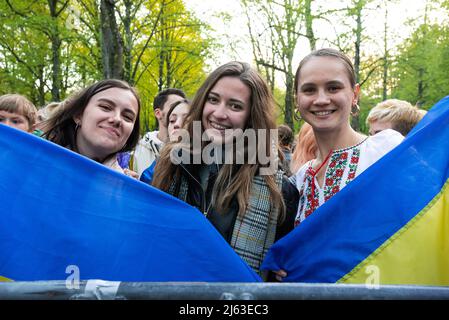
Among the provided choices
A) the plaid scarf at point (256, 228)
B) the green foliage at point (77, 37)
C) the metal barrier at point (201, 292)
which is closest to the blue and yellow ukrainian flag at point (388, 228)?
the plaid scarf at point (256, 228)

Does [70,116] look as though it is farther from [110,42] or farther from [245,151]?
[110,42]

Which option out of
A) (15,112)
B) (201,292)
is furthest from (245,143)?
(15,112)

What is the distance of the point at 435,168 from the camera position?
1.85 metres

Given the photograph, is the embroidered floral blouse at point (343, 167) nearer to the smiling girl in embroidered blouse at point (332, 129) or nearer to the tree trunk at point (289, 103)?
the smiling girl in embroidered blouse at point (332, 129)

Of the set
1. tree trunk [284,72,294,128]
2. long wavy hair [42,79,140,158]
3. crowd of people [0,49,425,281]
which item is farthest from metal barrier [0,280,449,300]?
tree trunk [284,72,294,128]

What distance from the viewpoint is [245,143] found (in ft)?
7.86

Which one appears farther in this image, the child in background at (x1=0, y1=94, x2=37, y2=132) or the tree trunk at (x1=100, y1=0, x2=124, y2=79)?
the tree trunk at (x1=100, y1=0, x2=124, y2=79)

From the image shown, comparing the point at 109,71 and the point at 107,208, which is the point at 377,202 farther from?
the point at 109,71

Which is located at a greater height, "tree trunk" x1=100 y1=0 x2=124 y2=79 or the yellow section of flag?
"tree trunk" x1=100 y1=0 x2=124 y2=79

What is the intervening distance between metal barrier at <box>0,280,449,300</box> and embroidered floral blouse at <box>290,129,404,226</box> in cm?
120

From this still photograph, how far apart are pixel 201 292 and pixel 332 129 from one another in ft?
4.95

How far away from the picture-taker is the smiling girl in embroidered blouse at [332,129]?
2.21 metres

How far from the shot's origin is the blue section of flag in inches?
64.3

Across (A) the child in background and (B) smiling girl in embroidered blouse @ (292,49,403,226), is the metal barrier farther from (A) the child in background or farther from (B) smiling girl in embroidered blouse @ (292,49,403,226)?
(A) the child in background
